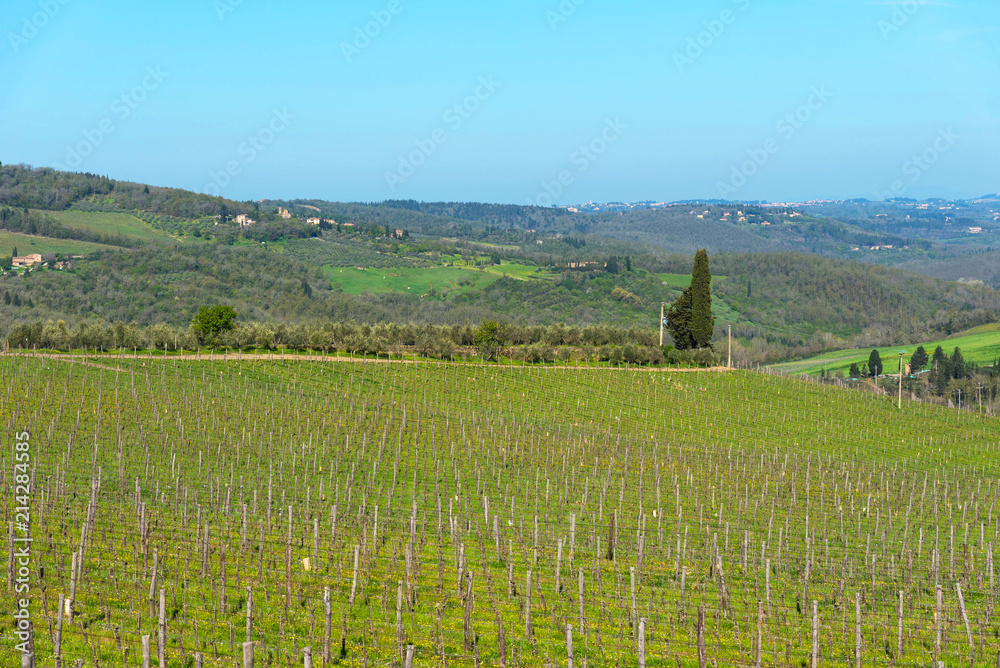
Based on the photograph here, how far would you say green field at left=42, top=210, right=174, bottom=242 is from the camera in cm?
13588

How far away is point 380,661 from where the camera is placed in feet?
37.4

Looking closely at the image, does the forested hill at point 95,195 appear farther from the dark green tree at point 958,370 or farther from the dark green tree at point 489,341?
the dark green tree at point 958,370

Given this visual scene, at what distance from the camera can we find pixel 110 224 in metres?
144

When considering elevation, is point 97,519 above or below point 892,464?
above

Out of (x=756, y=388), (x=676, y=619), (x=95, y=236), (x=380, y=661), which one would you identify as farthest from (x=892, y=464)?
(x=95, y=236)

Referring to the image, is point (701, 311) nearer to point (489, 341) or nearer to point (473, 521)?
point (489, 341)

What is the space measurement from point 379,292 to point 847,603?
110999 millimetres

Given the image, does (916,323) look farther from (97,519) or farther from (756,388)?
(97,519)

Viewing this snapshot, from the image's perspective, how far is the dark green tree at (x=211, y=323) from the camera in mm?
49000

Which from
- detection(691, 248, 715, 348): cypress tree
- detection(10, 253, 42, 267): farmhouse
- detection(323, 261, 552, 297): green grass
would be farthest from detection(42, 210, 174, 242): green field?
detection(691, 248, 715, 348): cypress tree

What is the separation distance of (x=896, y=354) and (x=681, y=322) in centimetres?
5519

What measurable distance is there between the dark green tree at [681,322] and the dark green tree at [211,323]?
28269 mm

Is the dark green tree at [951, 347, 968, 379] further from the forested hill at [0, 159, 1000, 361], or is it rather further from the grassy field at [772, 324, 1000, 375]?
the forested hill at [0, 159, 1000, 361]

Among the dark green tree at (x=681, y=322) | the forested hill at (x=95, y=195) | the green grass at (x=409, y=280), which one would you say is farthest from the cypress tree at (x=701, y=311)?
the forested hill at (x=95, y=195)
